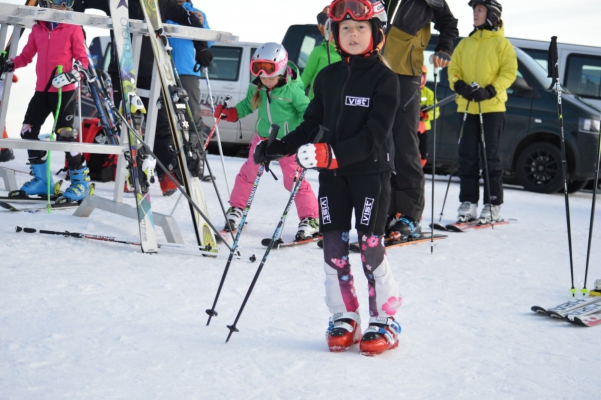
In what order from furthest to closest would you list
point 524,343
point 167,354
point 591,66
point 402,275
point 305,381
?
point 591,66 → point 402,275 → point 524,343 → point 167,354 → point 305,381

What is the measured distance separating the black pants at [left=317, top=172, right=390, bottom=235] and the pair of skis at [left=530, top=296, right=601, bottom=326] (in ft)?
4.32

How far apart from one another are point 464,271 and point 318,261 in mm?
1023

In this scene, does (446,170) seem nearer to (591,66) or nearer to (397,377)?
(591,66)

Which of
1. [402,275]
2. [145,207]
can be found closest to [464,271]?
[402,275]

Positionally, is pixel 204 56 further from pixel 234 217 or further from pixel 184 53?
pixel 234 217

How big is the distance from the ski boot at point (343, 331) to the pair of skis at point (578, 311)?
130 centimetres

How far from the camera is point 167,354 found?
3.59 meters

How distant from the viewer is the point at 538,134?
12.5 meters

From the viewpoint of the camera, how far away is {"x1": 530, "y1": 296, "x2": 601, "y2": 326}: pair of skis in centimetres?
452

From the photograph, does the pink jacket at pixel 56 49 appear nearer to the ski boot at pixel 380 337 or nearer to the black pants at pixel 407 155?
the black pants at pixel 407 155

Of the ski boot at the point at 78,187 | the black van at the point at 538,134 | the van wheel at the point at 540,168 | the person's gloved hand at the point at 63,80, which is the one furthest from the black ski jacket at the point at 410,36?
the van wheel at the point at 540,168

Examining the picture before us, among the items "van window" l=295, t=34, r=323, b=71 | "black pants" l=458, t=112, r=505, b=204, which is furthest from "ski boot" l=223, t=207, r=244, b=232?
"van window" l=295, t=34, r=323, b=71

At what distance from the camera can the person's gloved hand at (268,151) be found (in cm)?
399

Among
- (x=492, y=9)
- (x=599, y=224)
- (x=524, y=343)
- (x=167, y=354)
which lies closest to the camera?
(x=167, y=354)
